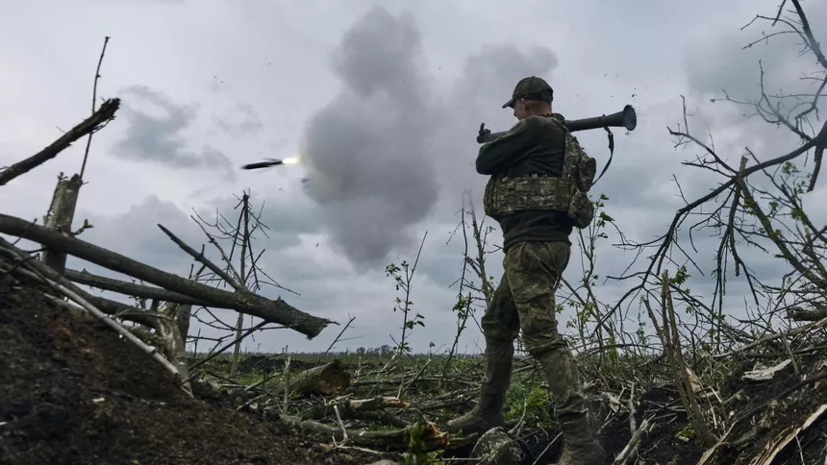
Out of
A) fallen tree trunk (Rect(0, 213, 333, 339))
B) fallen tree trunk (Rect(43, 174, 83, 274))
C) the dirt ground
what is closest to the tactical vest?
fallen tree trunk (Rect(0, 213, 333, 339))

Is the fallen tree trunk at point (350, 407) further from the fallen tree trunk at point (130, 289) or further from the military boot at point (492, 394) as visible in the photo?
the fallen tree trunk at point (130, 289)

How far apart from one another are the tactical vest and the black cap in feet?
1.30

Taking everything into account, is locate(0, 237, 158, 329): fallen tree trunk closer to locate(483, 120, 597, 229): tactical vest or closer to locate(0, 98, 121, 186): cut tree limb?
locate(0, 98, 121, 186): cut tree limb

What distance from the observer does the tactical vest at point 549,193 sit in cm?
499

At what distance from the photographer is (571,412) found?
4707mm

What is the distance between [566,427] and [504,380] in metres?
0.85

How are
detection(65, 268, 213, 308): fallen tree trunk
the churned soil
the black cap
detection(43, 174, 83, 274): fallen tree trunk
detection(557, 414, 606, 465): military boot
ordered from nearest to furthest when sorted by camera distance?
1. the churned soil
2. detection(43, 174, 83, 274): fallen tree trunk
3. detection(65, 268, 213, 308): fallen tree trunk
4. detection(557, 414, 606, 465): military boot
5. the black cap

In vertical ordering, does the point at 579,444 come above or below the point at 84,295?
below

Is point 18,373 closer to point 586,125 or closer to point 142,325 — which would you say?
point 142,325

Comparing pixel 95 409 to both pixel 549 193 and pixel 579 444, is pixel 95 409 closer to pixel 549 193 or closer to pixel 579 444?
pixel 579 444

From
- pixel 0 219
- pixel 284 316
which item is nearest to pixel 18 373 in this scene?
pixel 0 219

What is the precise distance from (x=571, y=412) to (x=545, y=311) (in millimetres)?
697

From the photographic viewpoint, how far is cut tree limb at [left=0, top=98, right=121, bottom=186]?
3881 millimetres

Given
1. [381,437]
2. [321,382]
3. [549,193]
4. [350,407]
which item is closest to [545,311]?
[549,193]
